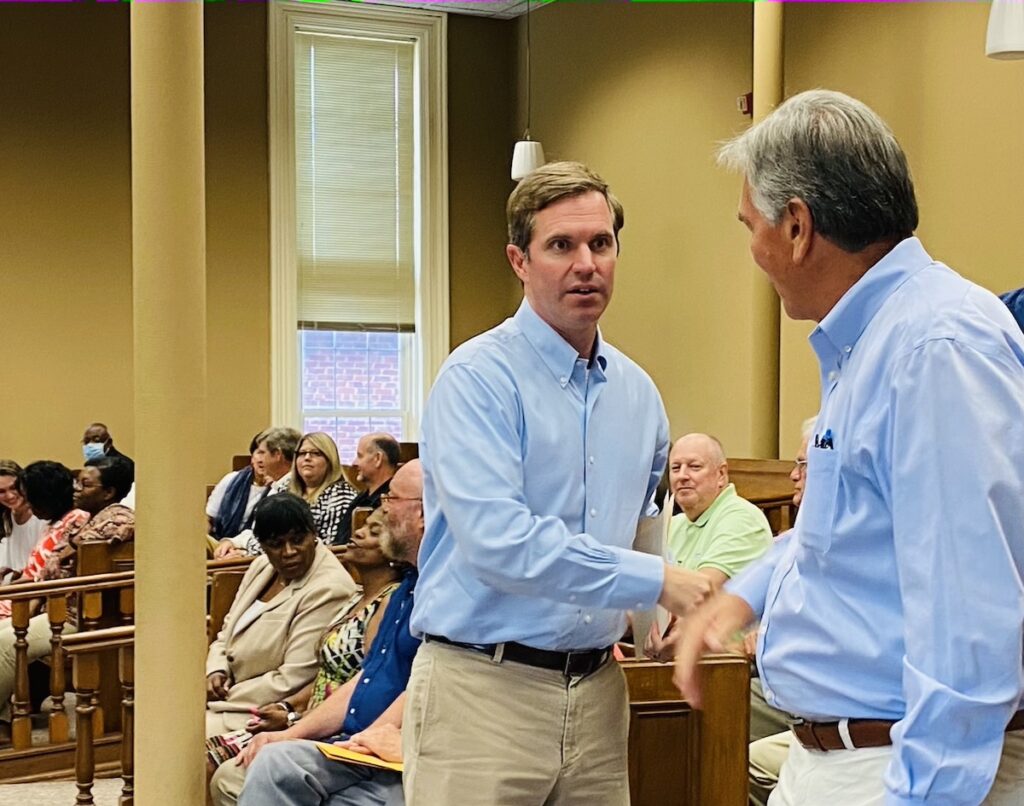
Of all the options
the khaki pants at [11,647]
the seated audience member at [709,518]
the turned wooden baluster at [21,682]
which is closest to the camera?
the seated audience member at [709,518]

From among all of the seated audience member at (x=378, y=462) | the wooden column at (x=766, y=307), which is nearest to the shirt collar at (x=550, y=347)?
the seated audience member at (x=378, y=462)

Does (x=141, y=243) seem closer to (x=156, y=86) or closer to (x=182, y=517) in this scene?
(x=156, y=86)

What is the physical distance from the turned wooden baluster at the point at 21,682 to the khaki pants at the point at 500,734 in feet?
12.1

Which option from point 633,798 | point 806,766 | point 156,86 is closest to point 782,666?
point 806,766

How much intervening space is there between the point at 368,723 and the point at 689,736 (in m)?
1.09

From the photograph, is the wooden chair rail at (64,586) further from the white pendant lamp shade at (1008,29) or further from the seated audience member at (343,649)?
the white pendant lamp shade at (1008,29)

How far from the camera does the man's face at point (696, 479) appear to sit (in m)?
5.05

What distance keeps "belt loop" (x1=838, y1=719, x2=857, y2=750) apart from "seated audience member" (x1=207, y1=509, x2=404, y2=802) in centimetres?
250

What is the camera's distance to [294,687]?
4270 mm

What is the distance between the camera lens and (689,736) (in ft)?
9.53

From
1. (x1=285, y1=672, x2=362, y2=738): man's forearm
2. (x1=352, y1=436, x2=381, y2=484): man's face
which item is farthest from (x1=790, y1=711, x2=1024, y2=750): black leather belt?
(x1=352, y1=436, x2=381, y2=484): man's face

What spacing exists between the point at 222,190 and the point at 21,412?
2.43 metres

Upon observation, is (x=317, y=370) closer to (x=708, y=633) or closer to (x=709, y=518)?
(x=709, y=518)

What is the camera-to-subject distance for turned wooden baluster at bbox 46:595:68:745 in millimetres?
5371
